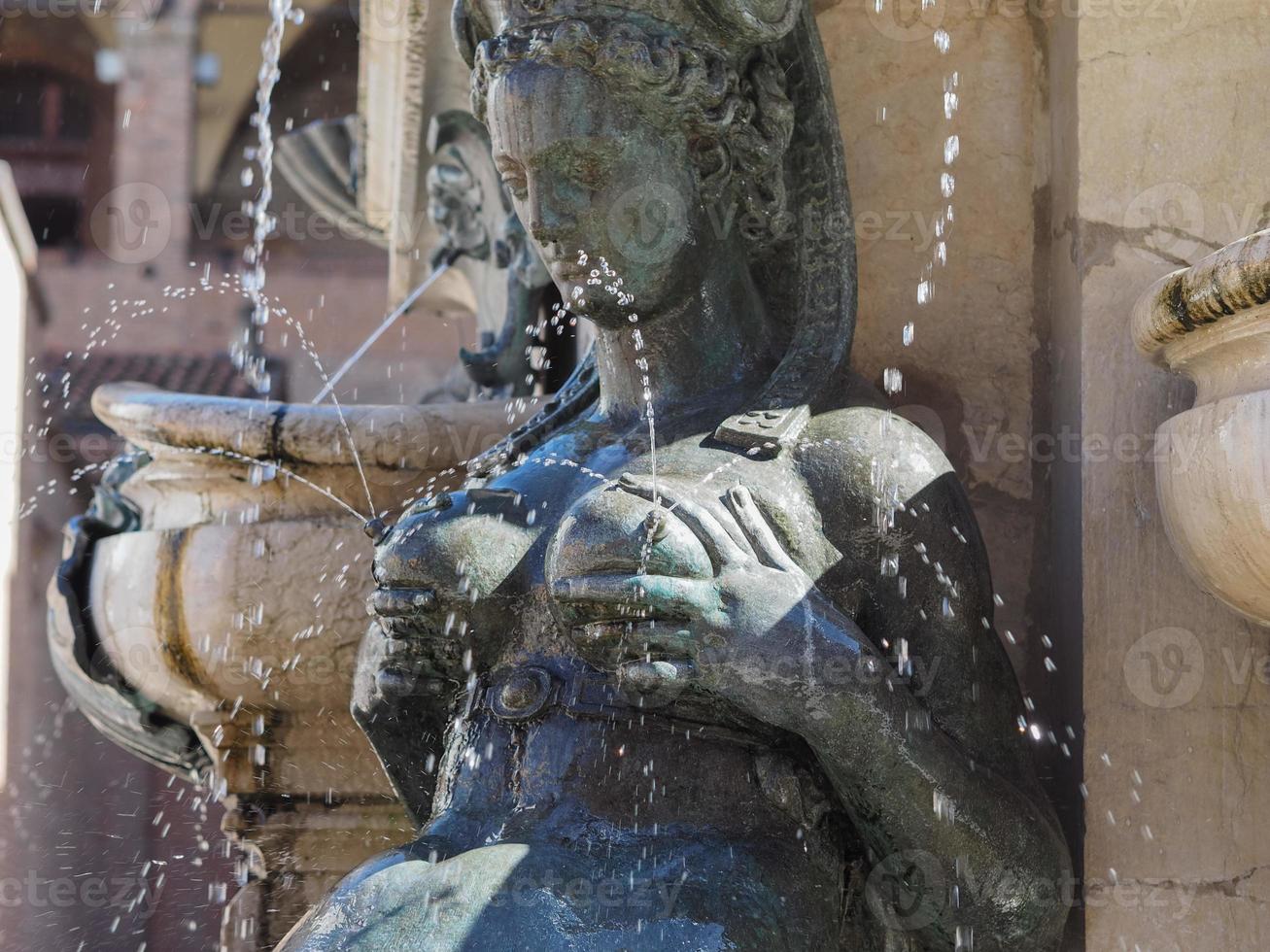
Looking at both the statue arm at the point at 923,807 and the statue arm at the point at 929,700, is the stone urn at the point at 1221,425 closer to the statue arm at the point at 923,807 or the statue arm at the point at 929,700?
the statue arm at the point at 929,700

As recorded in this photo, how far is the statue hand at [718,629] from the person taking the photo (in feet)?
7.03

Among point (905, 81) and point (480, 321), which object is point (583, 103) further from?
point (480, 321)

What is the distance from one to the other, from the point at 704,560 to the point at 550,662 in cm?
35

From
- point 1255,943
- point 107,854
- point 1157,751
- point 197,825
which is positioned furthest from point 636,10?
point 107,854

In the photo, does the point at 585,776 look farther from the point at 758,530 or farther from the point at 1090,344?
the point at 1090,344

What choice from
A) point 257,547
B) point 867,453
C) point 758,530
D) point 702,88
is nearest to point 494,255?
point 257,547

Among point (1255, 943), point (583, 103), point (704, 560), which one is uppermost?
point (583, 103)

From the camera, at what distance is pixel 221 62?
23.2 metres

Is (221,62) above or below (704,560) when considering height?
above

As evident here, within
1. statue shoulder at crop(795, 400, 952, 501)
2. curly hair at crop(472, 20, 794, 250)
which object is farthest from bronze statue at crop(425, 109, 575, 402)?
statue shoulder at crop(795, 400, 952, 501)

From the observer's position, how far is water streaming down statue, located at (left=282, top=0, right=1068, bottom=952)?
85.0 inches

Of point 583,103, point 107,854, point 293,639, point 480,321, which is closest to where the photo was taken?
point 583,103

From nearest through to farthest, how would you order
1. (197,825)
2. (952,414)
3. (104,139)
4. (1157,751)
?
1. (1157,751)
2. (952,414)
3. (197,825)
4. (104,139)

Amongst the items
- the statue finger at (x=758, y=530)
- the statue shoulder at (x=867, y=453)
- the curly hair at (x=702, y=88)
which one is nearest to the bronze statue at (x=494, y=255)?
the curly hair at (x=702, y=88)
